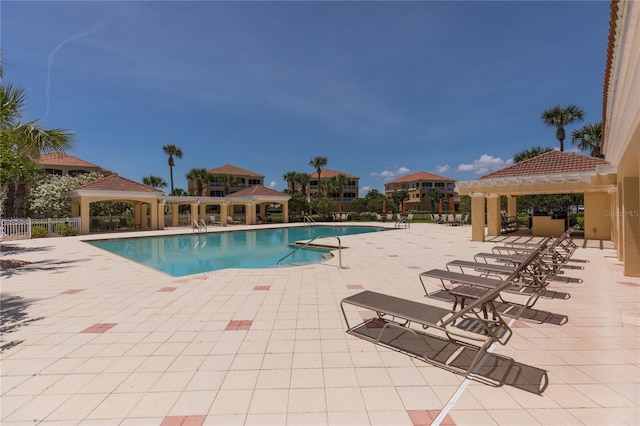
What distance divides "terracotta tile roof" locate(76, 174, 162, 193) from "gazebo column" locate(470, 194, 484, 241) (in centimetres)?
2461

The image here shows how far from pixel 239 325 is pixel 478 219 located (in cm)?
1437

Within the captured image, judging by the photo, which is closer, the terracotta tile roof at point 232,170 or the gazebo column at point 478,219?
the gazebo column at point 478,219

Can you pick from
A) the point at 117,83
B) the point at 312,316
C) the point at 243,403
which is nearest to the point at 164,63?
the point at 117,83

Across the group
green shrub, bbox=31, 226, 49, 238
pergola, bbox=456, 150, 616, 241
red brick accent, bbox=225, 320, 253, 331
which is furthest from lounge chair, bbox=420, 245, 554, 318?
green shrub, bbox=31, 226, 49, 238

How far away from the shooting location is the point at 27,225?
707 inches

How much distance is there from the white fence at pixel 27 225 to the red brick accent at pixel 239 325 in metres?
20.9

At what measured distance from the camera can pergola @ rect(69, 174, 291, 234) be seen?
Answer: 21.4 meters

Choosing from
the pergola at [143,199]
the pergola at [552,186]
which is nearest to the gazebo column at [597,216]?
the pergola at [552,186]

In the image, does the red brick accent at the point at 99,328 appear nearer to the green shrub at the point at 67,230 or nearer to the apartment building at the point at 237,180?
the green shrub at the point at 67,230

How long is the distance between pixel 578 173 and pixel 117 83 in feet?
74.4

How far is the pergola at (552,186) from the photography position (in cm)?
1272

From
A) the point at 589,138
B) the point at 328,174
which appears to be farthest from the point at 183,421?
the point at 328,174

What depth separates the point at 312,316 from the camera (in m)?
4.54

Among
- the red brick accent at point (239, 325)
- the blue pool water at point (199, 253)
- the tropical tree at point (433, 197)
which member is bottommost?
the blue pool water at point (199, 253)
